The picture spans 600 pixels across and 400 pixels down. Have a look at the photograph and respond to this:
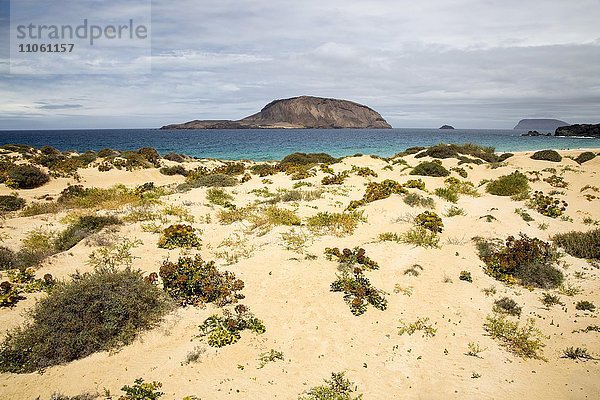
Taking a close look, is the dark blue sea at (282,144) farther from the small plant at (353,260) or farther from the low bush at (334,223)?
the small plant at (353,260)

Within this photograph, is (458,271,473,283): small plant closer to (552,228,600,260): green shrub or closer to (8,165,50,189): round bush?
(552,228,600,260): green shrub

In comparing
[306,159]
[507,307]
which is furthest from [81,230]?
[306,159]

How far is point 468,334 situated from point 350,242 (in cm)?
517

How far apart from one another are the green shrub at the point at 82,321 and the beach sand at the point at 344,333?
24 centimetres

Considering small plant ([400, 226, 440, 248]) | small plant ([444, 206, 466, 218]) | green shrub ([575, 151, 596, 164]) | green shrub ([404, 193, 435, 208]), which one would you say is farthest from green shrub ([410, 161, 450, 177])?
green shrub ([575, 151, 596, 164])

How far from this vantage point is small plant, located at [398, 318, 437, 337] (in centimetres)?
750

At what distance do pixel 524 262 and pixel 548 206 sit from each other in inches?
266

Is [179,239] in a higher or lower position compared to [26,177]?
lower

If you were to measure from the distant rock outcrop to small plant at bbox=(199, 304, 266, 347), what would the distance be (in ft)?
412

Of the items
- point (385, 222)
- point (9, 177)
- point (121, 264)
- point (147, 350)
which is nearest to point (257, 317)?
point (147, 350)

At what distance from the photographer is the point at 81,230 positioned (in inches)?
461

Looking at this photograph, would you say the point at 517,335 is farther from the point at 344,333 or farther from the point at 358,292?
the point at 344,333

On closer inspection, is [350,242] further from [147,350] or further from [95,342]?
[95,342]

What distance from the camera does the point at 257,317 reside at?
802 cm
